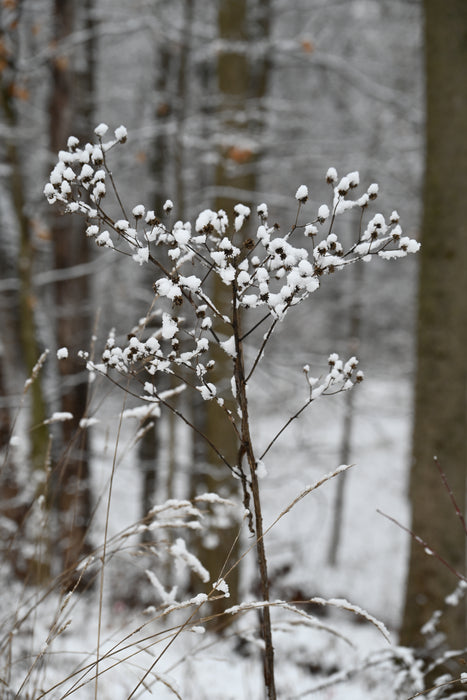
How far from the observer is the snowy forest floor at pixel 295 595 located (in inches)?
103

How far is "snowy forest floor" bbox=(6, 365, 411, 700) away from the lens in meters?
2.61

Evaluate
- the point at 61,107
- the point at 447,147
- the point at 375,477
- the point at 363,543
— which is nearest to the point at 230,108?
the point at 61,107

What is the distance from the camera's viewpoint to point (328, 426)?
17516 millimetres

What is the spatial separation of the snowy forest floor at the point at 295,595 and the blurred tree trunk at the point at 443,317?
0.77 m

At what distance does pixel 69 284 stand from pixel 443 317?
4.32 metres

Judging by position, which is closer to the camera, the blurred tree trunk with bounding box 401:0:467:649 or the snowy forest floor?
the snowy forest floor

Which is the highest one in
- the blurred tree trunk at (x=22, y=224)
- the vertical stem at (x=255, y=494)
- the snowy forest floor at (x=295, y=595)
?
the blurred tree trunk at (x=22, y=224)

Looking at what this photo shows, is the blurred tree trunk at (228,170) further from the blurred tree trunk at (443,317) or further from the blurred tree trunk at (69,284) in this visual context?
the blurred tree trunk at (443,317)

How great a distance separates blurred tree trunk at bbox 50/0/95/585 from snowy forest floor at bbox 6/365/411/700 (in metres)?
0.69

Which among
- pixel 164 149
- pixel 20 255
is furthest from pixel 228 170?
pixel 164 149

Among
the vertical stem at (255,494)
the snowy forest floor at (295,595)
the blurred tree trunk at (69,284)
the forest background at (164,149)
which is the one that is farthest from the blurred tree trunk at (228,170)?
the vertical stem at (255,494)

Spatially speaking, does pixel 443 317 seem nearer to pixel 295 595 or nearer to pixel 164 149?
pixel 295 595

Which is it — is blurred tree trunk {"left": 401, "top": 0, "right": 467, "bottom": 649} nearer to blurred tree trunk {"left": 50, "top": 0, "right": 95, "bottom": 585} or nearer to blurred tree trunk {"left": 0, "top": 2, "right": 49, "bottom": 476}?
blurred tree trunk {"left": 0, "top": 2, "right": 49, "bottom": 476}

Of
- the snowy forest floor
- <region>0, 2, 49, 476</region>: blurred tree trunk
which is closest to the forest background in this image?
<region>0, 2, 49, 476</region>: blurred tree trunk
